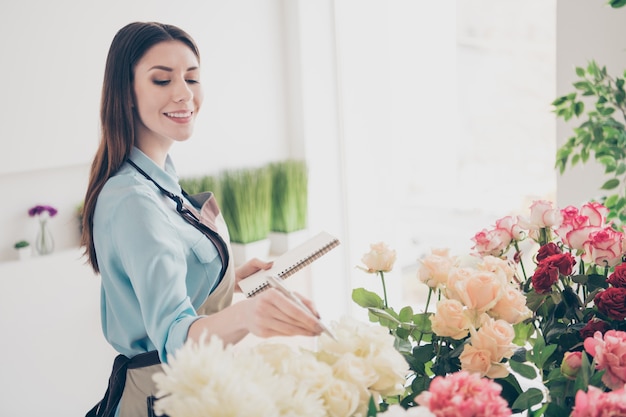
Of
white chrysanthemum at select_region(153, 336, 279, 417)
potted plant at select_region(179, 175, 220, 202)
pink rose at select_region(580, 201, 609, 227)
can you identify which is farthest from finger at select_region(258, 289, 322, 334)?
potted plant at select_region(179, 175, 220, 202)

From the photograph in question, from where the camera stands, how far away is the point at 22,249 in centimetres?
263

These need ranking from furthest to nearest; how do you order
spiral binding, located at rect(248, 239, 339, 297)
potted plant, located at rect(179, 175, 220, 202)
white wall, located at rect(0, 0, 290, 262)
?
1. potted plant, located at rect(179, 175, 220, 202)
2. white wall, located at rect(0, 0, 290, 262)
3. spiral binding, located at rect(248, 239, 339, 297)

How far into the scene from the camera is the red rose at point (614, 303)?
88cm

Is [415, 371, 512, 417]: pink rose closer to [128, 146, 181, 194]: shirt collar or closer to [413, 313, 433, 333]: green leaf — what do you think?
[413, 313, 433, 333]: green leaf

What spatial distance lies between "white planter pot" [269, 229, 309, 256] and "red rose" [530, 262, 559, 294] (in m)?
Result: 2.48

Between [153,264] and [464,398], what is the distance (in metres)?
0.68

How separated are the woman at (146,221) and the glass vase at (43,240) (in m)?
1.31

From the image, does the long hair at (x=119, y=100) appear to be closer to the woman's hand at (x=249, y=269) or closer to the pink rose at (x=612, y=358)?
the woman's hand at (x=249, y=269)

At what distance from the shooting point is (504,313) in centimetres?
88

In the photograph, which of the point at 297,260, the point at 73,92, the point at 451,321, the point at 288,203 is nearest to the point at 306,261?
the point at 297,260

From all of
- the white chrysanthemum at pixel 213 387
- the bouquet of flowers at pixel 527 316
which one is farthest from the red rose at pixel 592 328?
the white chrysanthemum at pixel 213 387

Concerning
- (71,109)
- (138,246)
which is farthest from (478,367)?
(71,109)

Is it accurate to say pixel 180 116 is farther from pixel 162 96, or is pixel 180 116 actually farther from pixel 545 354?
pixel 545 354

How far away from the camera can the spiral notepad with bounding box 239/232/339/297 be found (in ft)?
4.44
